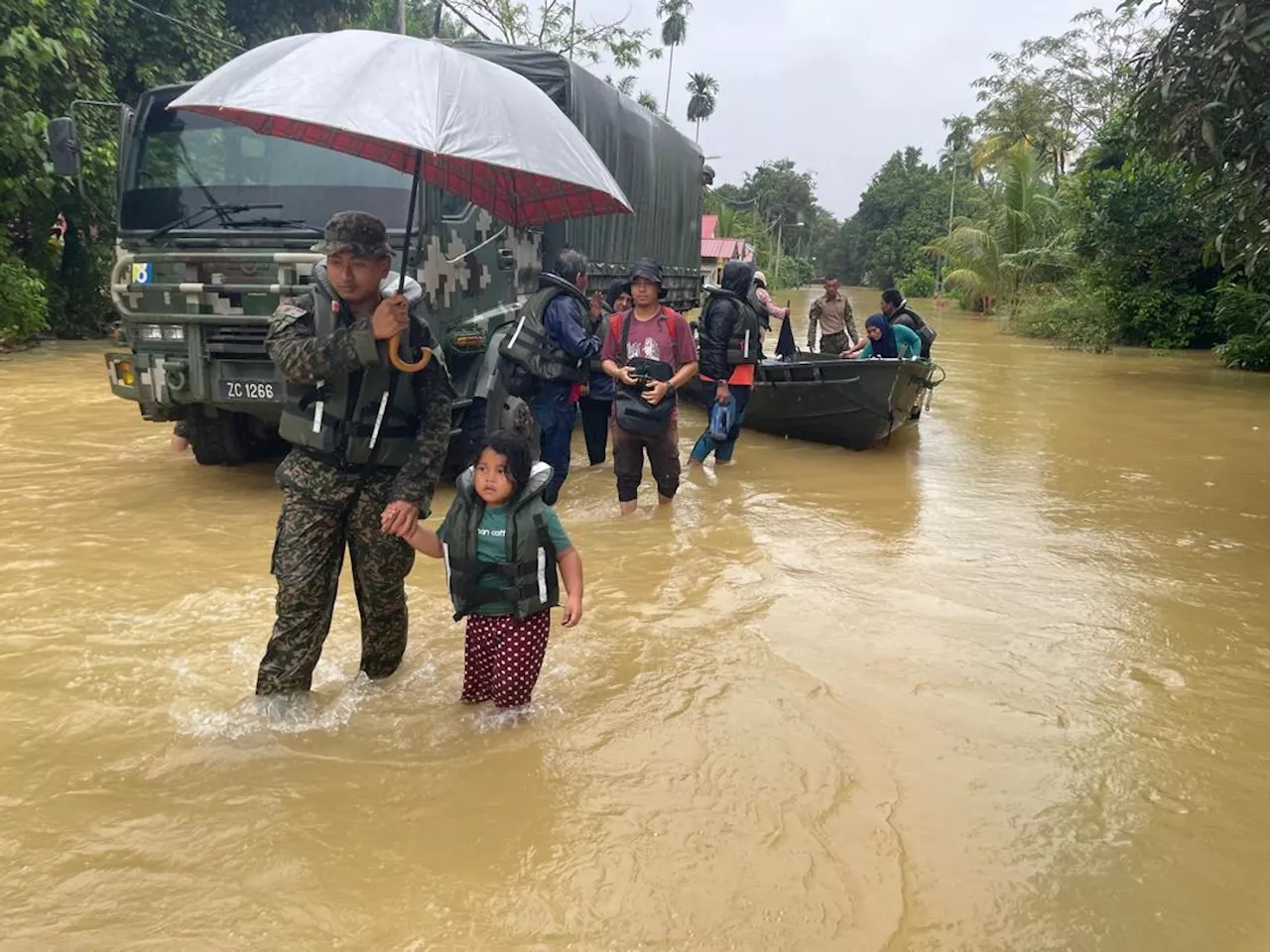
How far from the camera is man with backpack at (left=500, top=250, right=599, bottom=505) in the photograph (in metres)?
6.09

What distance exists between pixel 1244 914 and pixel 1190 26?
512 centimetres

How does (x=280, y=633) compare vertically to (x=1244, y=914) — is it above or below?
above

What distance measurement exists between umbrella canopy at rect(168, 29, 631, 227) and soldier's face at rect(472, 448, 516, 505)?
0.89 metres

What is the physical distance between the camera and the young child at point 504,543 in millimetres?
3266

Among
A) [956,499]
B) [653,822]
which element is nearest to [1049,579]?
[956,499]

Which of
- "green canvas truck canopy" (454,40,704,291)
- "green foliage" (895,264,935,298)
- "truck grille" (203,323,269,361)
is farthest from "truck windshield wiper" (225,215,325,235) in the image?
"green foliage" (895,264,935,298)

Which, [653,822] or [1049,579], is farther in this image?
[1049,579]

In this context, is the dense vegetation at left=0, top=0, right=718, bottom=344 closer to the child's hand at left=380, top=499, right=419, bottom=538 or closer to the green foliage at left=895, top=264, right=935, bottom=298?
the child's hand at left=380, top=499, right=419, bottom=538

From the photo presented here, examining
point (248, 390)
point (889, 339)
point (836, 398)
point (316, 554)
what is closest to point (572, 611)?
point (316, 554)

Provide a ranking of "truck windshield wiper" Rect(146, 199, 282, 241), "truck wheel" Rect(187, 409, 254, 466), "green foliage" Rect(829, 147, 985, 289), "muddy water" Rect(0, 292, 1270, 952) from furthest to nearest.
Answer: "green foliage" Rect(829, 147, 985, 289)
"truck wheel" Rect(187, 409, 254, 466)
"truck windshield wiper" Rect(146, 199, 282, 241)
"muddy water" Rect(0, 292, 1270, 952)

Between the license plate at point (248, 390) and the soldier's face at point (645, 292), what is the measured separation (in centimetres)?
218

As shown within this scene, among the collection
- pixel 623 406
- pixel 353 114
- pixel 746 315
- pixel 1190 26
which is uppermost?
pixel 1190 26

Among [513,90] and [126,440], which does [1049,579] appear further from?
[126,440]

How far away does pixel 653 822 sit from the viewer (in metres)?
2.99
